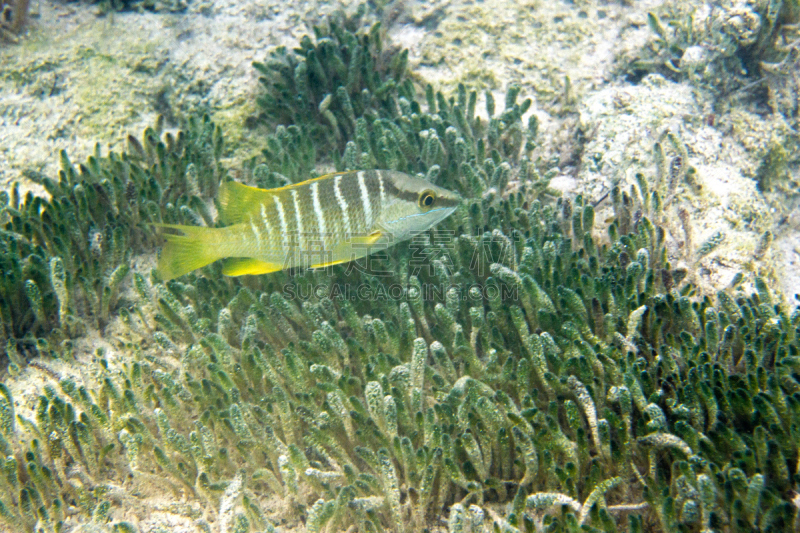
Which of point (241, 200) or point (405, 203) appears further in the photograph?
point (241, 200)

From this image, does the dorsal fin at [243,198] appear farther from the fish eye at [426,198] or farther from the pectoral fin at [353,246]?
the fish eye at [426,198]

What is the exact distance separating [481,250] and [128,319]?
2803 millimetres

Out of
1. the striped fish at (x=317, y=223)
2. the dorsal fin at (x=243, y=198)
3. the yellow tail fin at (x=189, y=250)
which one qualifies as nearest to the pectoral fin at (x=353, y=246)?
the striped fish at (x=317, y=223)

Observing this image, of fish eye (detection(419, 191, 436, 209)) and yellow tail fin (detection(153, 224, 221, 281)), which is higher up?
fish eye (detection(419, 191, 436, 209))

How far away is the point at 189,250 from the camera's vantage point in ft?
10.3

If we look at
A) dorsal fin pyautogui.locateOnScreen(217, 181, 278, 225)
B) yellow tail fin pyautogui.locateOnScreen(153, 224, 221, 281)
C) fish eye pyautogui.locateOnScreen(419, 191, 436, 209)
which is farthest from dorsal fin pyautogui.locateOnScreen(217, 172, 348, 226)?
fish eye pyautogui.locateOnScreen(419, 191, 436, 209)

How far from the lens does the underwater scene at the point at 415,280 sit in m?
2.43

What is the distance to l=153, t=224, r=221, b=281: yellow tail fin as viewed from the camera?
309 cm

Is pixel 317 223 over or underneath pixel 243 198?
underneath

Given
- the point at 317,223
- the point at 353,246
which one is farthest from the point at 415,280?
the point at 317,223

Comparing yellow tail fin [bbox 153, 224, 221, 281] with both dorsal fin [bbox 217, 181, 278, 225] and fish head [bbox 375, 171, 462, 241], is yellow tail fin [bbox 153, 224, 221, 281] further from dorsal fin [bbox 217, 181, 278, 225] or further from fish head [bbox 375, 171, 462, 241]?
fish head [bbox 375, 171, 462, 241]

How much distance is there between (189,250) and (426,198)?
5.41 ft

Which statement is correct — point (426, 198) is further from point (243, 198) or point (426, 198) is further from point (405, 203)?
point (243, 198)

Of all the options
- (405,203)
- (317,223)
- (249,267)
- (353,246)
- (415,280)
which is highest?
(405,203)
